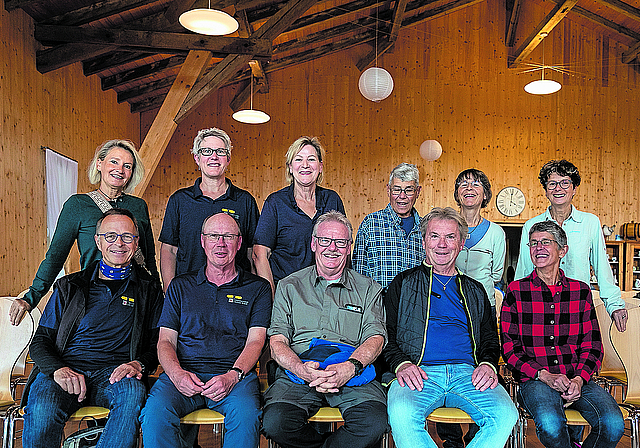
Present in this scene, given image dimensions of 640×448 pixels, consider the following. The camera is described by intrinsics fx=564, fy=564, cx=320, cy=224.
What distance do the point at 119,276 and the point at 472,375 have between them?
5.31ft

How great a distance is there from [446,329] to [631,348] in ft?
3.62

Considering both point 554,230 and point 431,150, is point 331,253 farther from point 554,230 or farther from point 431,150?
point 431,150

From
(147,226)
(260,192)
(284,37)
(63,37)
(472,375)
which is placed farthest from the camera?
(260,192)

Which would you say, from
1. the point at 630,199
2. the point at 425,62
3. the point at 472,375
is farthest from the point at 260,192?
the point at 472,375

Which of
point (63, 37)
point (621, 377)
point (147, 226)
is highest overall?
point (63, 37)

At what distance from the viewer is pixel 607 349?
3.32 metres

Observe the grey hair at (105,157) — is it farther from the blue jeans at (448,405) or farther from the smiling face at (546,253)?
the smiling face at (546,253)

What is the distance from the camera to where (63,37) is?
5715 millimetres

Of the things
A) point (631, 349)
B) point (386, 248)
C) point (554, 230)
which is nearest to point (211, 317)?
point (386, 248)

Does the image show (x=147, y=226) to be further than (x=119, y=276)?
Yes

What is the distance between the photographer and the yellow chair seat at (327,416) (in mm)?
2303

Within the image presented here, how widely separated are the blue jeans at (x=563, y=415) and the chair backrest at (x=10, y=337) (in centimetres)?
241

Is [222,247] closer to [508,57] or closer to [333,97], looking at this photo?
[333,97]

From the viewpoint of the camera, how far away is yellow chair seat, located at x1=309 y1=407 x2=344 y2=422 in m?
2.30
